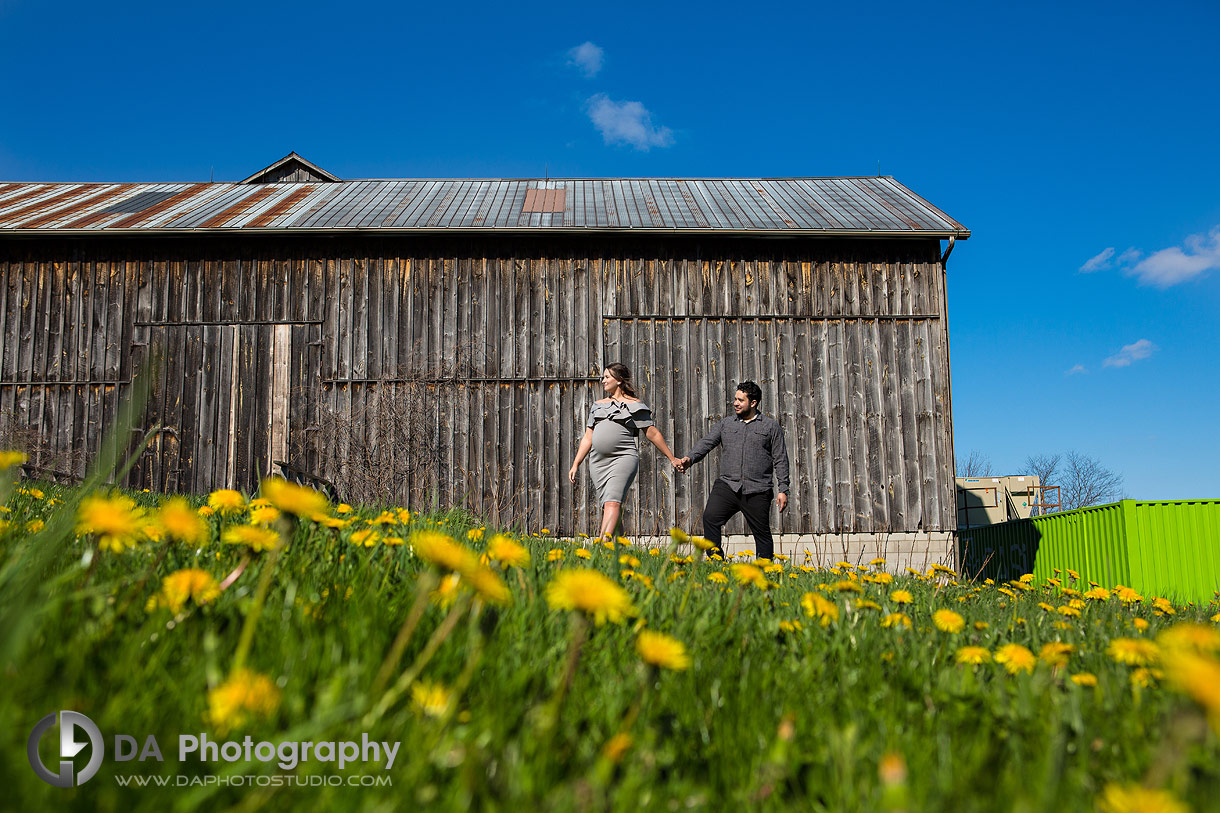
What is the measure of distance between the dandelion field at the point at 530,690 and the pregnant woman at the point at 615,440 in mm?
3874

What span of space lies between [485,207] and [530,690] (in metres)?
10.4

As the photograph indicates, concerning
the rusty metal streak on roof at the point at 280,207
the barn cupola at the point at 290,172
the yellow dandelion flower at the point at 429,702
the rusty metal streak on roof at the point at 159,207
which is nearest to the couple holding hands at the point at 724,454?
the yellow dandelion flower at the point at 429,702

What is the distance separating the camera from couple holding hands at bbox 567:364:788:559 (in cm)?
602

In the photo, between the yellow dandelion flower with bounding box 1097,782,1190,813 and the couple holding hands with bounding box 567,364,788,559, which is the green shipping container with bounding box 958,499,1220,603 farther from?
the yellow dandelion flower with bounding box 1097,782,1190,813

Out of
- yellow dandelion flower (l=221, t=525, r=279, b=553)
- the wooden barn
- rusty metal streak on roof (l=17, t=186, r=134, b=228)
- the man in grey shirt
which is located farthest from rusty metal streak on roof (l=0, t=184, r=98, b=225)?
yellow dandelion flower (l=221, t=525, r=279, b=553)

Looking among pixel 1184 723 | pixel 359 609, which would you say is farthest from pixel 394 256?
pixel 1184 723

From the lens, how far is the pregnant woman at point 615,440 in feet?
19.7

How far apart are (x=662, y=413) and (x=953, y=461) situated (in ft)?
13.6

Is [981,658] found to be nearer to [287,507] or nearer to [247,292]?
[287,507]

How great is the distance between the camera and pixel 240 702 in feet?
3.14

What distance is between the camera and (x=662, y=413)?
31.7ft

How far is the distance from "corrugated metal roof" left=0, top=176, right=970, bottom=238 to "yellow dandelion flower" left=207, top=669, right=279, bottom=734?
8.97 meters

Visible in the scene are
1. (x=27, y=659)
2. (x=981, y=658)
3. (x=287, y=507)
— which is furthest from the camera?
(x=981, y=658)

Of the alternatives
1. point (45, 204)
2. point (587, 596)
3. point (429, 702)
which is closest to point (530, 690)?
point (429, 702)
